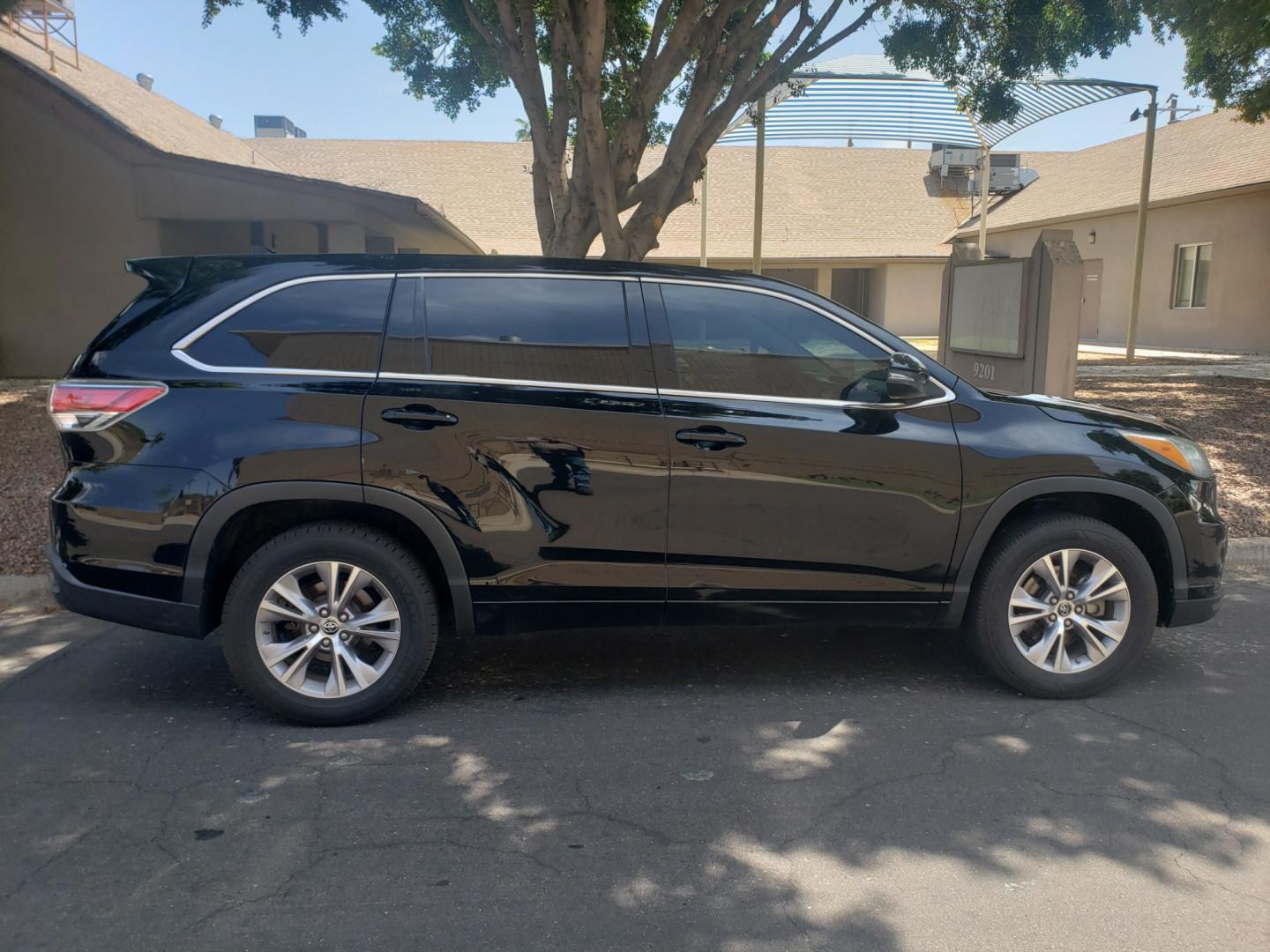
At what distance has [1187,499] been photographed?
15.6ft

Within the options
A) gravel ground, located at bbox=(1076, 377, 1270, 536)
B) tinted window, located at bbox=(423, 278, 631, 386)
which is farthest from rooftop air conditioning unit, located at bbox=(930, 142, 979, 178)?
tinted window, located at bbox=(423, 278, 631, 386)

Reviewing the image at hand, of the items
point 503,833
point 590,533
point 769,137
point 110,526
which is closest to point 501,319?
point 590,533

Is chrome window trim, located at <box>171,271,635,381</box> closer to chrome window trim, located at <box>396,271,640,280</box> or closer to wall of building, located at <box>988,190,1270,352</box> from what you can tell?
chrome window trim, located at <box>396,271,640,280</box>

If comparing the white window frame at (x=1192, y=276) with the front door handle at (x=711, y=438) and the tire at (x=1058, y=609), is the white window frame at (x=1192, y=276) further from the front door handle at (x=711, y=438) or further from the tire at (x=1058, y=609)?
the front door handle at (x=711, y=438)

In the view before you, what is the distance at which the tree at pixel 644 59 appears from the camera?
31.1ft

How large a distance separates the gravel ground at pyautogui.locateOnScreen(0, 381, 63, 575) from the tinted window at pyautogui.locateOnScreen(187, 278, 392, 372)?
300 centimetres

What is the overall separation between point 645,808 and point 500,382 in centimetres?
182

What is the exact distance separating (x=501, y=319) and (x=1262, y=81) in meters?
14.4

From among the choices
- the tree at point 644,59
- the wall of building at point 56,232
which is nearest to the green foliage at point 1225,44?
the tree at point 644,59

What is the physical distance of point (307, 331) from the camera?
444 cm

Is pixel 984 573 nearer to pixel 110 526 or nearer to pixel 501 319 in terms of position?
pixel 501 319

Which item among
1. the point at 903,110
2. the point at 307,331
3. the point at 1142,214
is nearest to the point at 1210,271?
the point at 1142,214

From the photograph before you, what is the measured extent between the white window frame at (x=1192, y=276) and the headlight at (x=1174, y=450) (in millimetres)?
21849

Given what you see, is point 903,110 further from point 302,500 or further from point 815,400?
point 302,500
